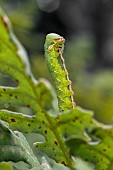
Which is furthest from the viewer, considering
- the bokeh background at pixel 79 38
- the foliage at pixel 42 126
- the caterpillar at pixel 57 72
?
the bokeh background at pixel 79 38

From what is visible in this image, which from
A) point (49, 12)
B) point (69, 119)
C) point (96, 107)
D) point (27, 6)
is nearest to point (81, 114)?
point (69, 119)

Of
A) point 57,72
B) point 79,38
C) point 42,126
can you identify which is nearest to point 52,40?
point 57,72

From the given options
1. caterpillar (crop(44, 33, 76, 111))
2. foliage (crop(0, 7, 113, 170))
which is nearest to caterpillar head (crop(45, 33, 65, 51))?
caterpillar (crop(44, 33, 76, 111))

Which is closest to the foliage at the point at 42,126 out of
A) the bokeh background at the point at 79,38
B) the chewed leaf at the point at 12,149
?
the chewed leaf at the point at 12,149

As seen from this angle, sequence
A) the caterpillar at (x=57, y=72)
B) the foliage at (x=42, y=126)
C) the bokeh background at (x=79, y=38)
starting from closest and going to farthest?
the foliage at (x=42, y=126)
the caterpillar at (x=57, y=72)
the bokeh background at (x=79, y=38)

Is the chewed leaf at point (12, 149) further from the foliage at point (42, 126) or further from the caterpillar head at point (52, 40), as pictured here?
the caterpillar head at point (52, 40)

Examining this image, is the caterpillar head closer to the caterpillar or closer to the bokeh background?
the caterpillar
